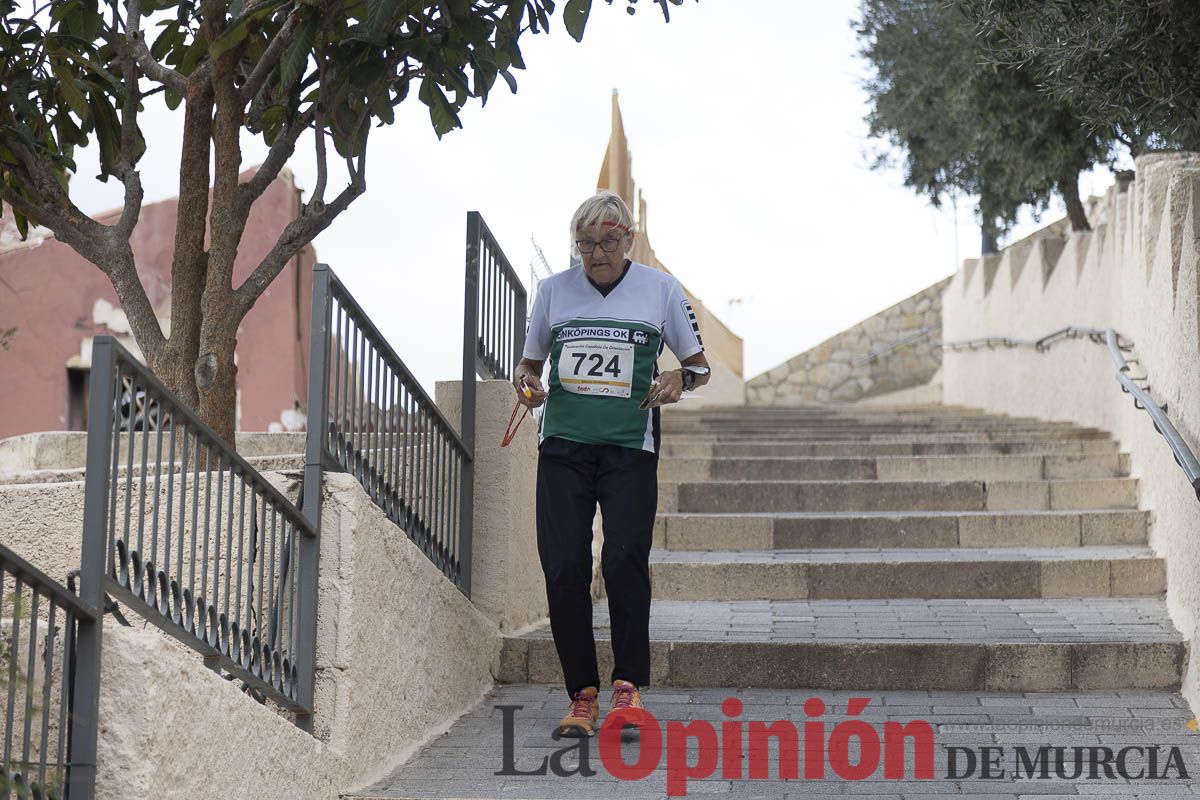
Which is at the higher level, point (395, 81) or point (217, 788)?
point (395, 81)

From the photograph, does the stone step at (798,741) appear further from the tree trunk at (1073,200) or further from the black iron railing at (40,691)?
the tree trunk at (1073,200)

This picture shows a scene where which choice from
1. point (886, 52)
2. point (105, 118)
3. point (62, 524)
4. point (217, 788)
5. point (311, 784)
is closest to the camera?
point (217, 788)

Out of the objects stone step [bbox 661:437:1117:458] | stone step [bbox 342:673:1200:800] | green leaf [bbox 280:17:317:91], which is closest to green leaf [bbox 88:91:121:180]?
green leaf [bbox 280:17:317:91]

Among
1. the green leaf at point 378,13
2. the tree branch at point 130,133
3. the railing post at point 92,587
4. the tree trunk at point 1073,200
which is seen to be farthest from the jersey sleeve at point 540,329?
the tree trunk at point 1073,200

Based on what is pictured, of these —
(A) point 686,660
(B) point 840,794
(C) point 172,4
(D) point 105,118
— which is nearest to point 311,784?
(B) point 840,794

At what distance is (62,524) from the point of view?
4004mm

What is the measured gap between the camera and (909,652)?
4965 mm

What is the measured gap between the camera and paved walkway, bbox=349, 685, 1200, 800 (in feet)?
12.3

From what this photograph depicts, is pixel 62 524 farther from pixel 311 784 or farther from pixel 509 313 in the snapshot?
pixel 509 313

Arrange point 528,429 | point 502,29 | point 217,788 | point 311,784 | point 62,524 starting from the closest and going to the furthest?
point 217,788, point 311,784, point 62,524, point 502,29, point 528,429

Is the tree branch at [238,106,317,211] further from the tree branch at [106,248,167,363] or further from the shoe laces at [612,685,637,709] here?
the shoe laces at [612,685,637,709]

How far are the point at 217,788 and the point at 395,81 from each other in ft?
8.13

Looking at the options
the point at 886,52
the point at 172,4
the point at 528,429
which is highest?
the point at 886,52

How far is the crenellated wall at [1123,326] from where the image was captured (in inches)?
200
